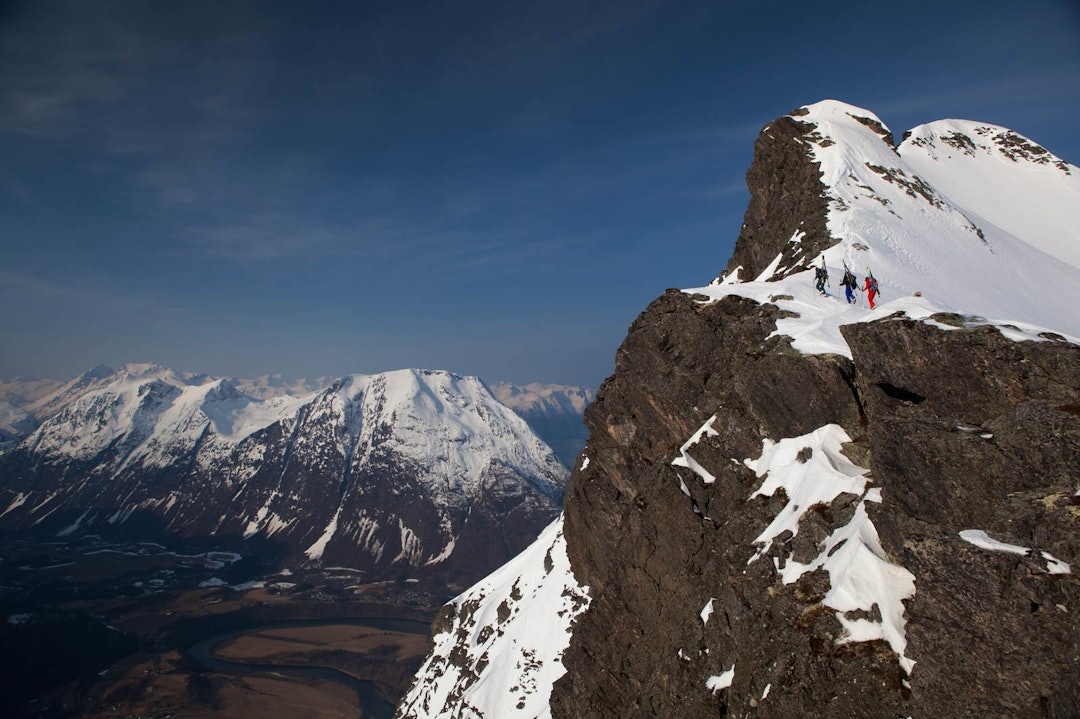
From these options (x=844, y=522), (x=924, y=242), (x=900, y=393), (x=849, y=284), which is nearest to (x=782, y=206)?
(x=924, y=242)

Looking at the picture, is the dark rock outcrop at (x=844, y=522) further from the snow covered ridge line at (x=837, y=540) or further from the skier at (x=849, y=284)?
the skier at (x=849, y=284)

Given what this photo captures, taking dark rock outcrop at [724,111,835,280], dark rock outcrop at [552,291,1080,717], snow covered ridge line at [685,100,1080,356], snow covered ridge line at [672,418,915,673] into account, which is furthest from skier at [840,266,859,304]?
dark rock outcrop at [724,111,835,280]

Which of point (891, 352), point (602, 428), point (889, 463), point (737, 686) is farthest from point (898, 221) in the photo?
point (737, 686)

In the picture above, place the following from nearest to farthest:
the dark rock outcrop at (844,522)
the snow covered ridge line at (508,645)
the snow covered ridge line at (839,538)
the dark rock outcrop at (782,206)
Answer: the dark rock outcrop at (844,522) → the snow covered ridge line at (839,538) → the dark rock outcrop at (782,206) → the snow covered ridge line at (508,645)

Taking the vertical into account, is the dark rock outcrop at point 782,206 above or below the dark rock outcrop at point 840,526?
above

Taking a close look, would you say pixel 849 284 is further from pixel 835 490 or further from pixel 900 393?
pixel 835 490

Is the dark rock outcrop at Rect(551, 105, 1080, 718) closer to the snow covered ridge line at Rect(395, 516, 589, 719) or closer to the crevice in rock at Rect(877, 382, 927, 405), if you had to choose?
the crevice in rock at Rect(877, 382, 927, 405)

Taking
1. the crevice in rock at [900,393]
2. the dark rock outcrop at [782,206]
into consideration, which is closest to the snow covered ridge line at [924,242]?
the dark rock outcrop at [782,206]
